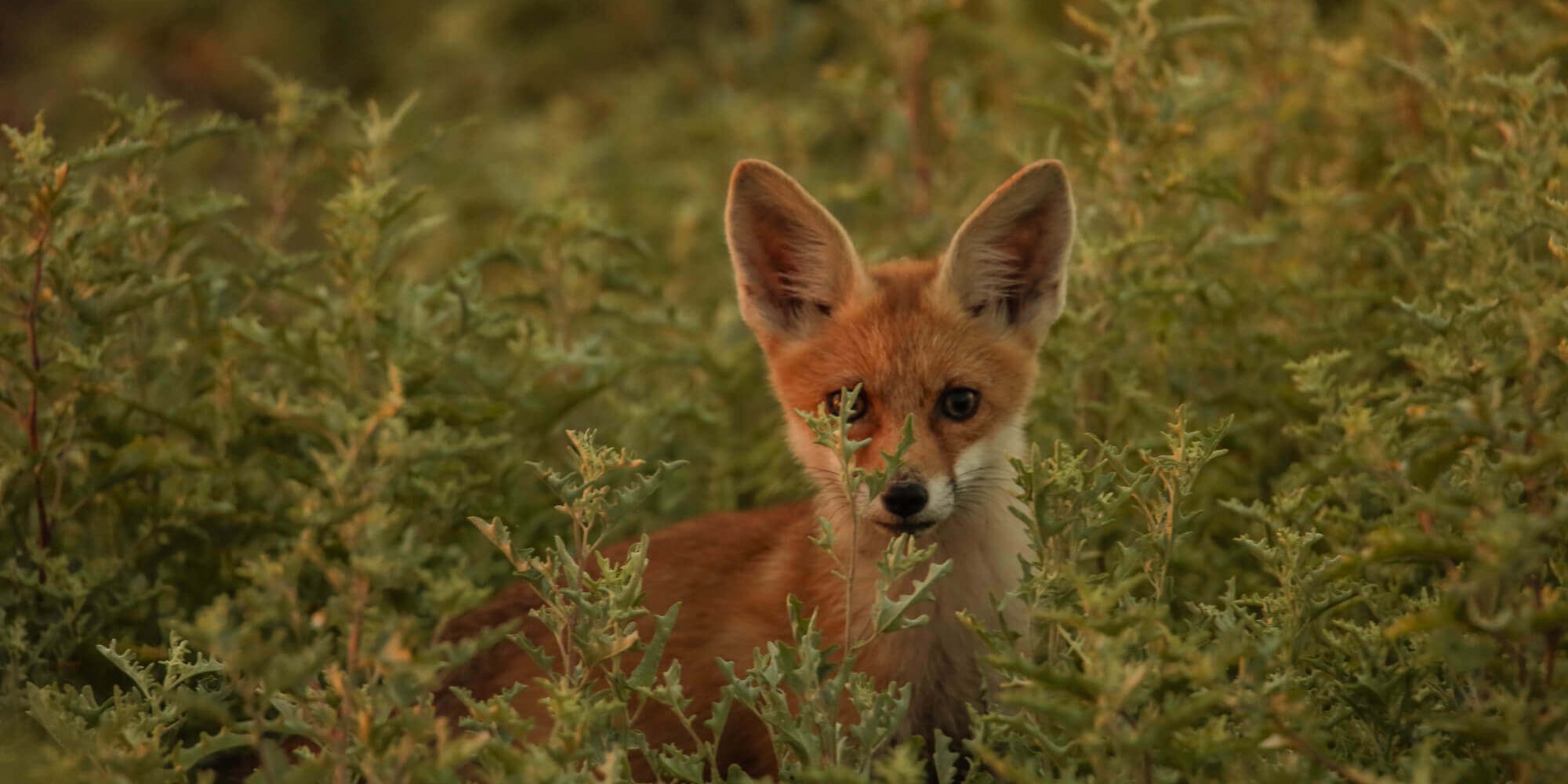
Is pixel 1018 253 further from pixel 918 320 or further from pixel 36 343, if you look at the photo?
pixel 36 343

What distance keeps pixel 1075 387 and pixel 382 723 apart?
2576mm

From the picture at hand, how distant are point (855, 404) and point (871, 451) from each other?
0.77 ft

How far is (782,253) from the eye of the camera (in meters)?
4.41

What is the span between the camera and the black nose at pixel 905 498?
364 cm

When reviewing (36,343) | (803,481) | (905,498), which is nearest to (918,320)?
(905,498)

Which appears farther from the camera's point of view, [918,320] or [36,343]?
[918,320]

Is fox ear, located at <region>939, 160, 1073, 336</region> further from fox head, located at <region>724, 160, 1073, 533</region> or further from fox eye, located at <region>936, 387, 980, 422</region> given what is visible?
fox eye, located at <region>936, 387, 980, 422</region>

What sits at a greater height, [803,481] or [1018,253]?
[1018,253]

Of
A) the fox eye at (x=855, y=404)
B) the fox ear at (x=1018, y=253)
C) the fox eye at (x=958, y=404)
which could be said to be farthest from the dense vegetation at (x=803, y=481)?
the fox eye at (x=855, y=404)

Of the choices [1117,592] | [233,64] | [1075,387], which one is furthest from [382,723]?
[233,64]

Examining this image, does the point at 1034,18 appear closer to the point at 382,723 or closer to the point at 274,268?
the point at 274,268

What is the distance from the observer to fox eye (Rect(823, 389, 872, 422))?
3996 millimetres

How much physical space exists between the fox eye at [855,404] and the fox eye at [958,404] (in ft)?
0.68

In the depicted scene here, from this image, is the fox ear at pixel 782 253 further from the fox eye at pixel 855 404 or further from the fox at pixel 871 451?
the fox eye at pixel 855 404
